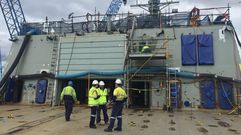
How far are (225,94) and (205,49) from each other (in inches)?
124

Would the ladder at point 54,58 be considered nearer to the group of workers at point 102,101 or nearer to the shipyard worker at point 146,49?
the shipyard worker at point 146,49

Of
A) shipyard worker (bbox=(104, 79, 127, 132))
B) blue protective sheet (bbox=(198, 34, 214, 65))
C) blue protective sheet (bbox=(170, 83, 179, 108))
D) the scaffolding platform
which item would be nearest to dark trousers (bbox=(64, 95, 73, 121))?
shipyard worker (bbox=(104, 79, 127, 132))

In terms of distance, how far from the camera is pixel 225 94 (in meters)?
15.8

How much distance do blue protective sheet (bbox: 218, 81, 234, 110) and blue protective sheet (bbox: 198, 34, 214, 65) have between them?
63.0 inches

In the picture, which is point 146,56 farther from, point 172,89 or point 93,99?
point 93,99

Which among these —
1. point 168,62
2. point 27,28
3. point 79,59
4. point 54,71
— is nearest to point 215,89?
point 168,62

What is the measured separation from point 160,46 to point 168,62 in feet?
3.95

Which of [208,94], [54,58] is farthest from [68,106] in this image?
[208,94]

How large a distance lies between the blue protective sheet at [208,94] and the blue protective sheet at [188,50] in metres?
1.55

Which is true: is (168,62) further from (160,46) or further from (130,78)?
(130,78)

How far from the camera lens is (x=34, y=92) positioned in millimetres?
19156

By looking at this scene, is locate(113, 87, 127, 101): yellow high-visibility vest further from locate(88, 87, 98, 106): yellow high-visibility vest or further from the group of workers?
locate(88, 87, 98, 106): yellow high-visibility vest

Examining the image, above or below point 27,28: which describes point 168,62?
below

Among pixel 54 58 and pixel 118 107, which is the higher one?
pixel 54 58
